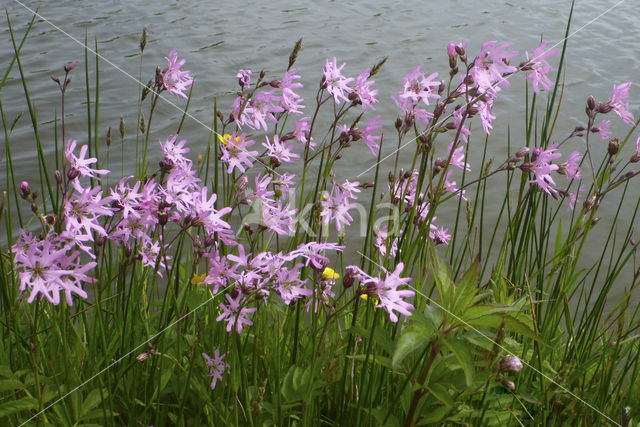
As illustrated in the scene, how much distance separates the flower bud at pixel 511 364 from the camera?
5.01ft

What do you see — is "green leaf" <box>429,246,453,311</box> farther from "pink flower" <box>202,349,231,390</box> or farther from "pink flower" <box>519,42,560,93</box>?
"pink flower" <box>202,349,231,390</box>

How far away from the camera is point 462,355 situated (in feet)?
5.18

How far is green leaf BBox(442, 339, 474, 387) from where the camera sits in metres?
1.51

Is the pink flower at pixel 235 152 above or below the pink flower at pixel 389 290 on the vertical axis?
above

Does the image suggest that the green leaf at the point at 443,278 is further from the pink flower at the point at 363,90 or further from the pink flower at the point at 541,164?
the pink flower at the point at 363,90

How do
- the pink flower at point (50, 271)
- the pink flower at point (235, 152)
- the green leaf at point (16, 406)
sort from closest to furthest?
the pink flower at point (50, 271) → the green leaf at point (16, 406) → the pink flower at point (235, 152)

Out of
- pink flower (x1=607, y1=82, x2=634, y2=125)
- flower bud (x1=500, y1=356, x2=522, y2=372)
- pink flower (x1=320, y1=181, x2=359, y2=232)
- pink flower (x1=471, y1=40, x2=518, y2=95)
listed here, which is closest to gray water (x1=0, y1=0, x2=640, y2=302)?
pink flower (x1=607, y1=82, x2=634, y2=125)

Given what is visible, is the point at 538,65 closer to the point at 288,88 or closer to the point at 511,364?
the point at 288,88

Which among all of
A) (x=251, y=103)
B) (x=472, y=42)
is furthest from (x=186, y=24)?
(x=251, y=103)

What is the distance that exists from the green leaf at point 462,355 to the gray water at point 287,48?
345 cm

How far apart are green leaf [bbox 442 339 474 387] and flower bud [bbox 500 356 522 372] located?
73 millimetres

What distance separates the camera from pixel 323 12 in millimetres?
9336

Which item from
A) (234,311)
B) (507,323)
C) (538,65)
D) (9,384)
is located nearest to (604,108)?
(538,65)

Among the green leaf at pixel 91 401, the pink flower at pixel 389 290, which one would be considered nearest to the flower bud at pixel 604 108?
the pink flower at pixel 389 290
